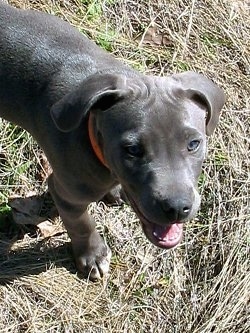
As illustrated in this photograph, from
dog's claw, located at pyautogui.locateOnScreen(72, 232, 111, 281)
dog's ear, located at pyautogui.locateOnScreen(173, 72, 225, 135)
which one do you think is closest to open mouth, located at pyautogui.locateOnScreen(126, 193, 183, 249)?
dog's ear, located at pyautogui.locateOnScreen(173, 72, 225, 135)

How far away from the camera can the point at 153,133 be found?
11.6 feet

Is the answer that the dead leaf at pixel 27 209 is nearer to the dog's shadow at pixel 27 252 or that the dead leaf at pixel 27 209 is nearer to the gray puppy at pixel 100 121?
the dog's shadow at pixel 27 252

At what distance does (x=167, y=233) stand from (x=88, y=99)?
0.73 metres

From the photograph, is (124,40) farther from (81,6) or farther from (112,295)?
(112,295)

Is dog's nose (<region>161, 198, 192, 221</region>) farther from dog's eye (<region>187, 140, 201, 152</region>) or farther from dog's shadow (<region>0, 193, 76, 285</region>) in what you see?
dog's shadow (<region>0, 193, 76, 285</region>)

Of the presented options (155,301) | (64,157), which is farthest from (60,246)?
(64,157)

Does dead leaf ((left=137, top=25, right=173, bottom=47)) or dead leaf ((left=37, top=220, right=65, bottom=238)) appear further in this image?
dead leaf ((left=137, top=25, right=173, bottom=47))

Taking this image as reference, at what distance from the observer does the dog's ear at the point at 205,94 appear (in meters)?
3.73

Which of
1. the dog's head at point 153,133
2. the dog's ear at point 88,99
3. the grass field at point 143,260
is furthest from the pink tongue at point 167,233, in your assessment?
the grass field at point 143,260

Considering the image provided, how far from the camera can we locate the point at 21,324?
4645 mm

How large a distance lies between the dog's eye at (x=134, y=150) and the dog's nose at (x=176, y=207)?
0.26m

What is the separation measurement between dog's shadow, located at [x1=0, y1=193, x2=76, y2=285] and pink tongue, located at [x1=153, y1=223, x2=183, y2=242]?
122 cm

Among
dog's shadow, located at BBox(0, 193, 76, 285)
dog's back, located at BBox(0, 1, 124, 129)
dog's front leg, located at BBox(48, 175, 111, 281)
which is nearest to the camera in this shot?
dog's back, located at BBox(0, 1, 124, 129)

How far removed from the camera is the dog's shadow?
481cm
